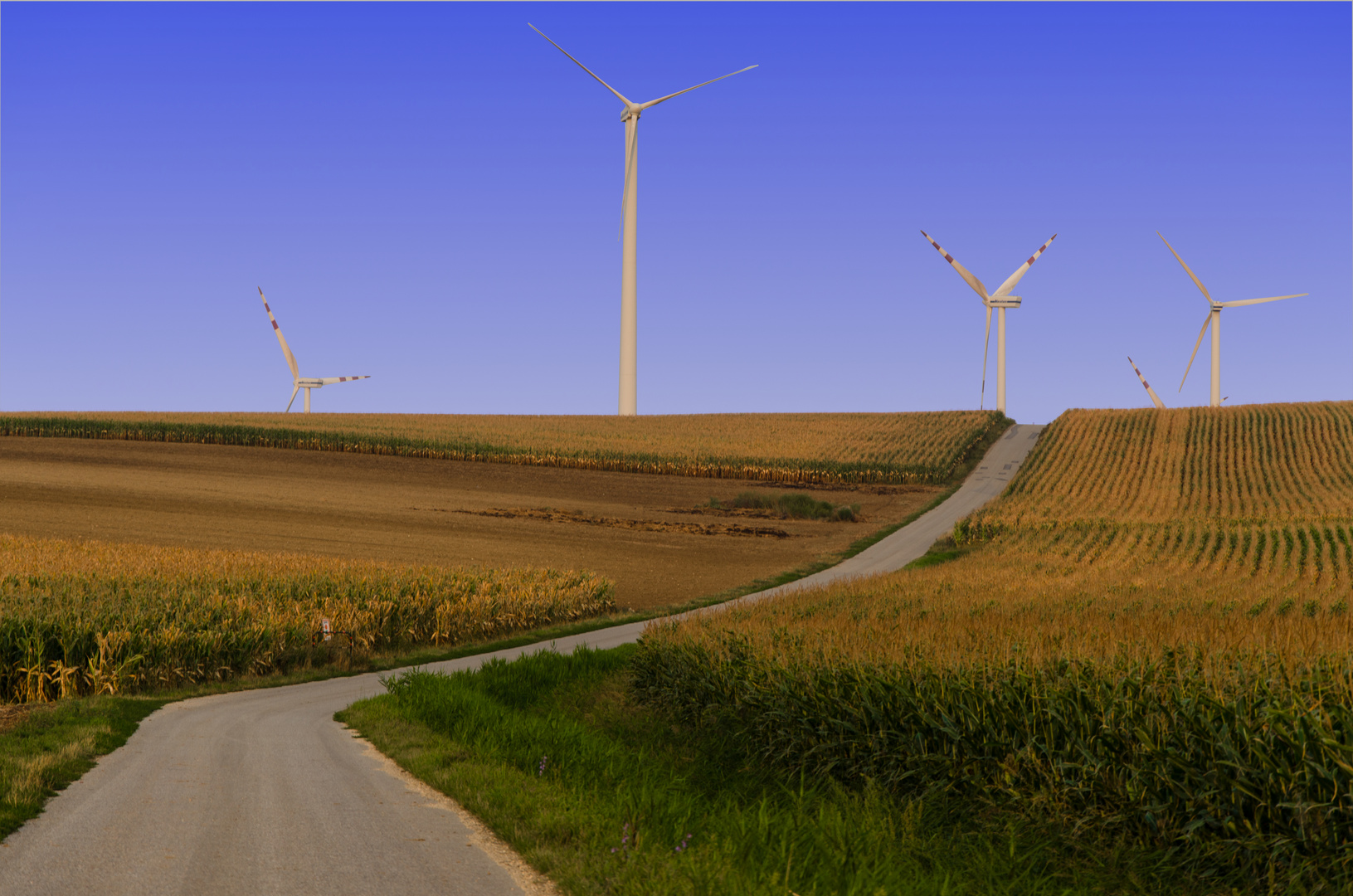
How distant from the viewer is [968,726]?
12359mm

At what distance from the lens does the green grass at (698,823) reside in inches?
357

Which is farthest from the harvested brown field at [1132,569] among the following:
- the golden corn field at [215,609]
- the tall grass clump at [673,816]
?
the golden corn field at [215,609]

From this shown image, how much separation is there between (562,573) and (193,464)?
46650 millimetres

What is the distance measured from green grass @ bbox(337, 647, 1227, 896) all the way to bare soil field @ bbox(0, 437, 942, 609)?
2309 cm

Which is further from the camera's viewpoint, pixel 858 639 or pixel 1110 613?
pixel 1110 613

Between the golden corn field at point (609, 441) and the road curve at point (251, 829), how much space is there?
221 feet

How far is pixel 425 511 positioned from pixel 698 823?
5196cm

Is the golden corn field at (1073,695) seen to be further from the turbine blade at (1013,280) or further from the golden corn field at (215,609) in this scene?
the turbine blade at (1013,280)

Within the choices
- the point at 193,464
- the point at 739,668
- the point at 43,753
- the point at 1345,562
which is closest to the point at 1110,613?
the point at 739,668

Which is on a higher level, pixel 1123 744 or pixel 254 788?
pixel 1123 744

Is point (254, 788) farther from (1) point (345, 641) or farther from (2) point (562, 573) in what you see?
(2) point (562, 573)

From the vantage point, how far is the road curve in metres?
8.97

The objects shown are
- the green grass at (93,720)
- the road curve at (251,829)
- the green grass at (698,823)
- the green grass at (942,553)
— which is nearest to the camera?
the road curve at (251,829)

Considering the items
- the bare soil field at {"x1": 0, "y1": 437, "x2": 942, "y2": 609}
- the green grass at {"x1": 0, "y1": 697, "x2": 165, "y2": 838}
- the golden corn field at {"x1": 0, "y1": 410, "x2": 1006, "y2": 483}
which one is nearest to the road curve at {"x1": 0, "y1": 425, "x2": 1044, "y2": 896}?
the green grass at {"x1": 0, "y1": 697, "x2": 165, "y2": 838}
